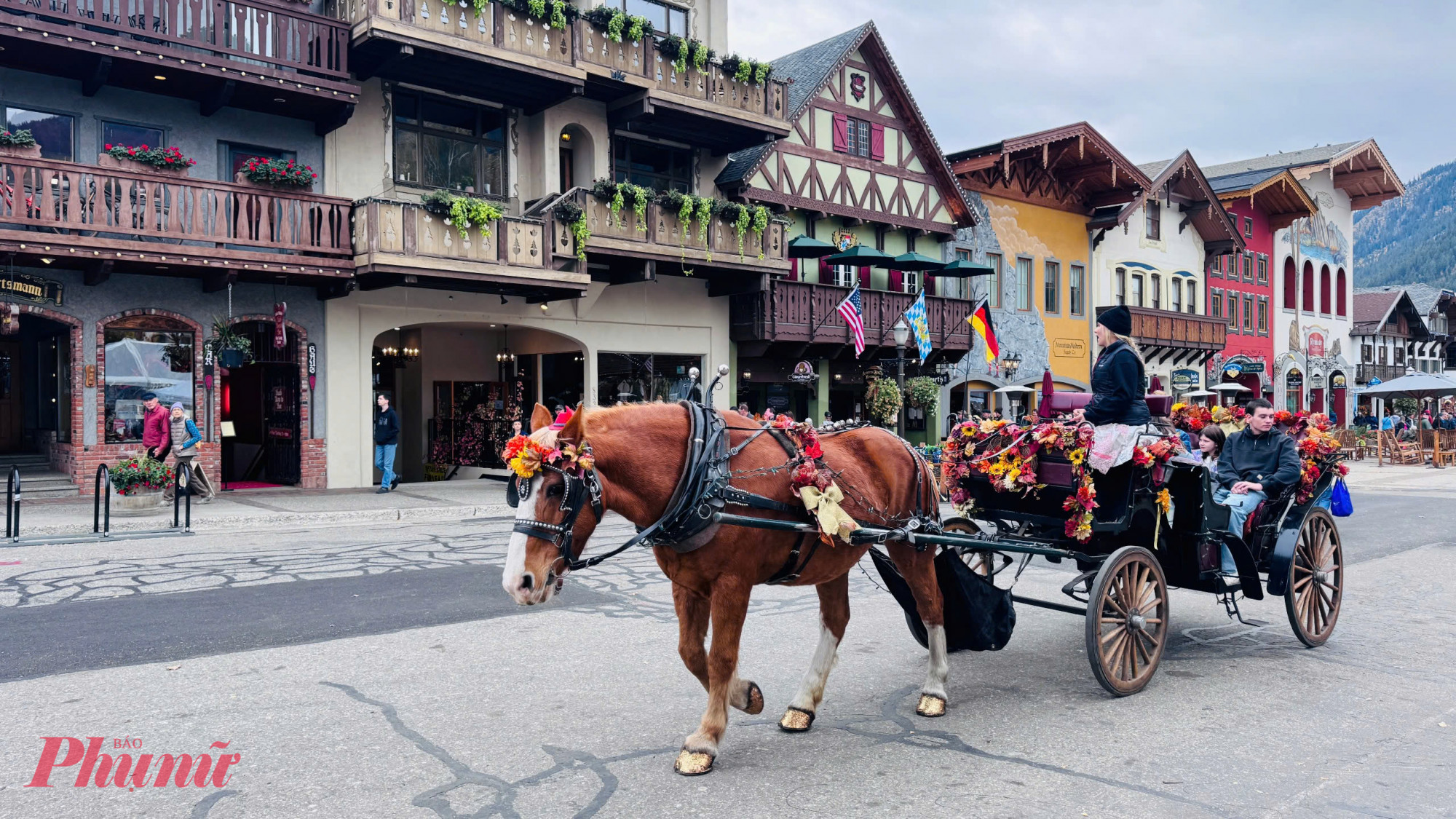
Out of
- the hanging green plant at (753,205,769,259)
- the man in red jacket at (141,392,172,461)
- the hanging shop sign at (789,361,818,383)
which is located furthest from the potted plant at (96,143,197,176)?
the hanging shop sign at (789,361,818,383)

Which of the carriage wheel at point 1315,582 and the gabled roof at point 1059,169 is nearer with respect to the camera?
the carriage wheel at point 1315,582

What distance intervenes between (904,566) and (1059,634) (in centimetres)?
237

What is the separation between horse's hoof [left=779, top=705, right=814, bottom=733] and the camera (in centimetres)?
520

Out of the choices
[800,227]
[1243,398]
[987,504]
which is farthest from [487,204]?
[1243,398]

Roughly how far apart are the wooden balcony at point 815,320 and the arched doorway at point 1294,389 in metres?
24.7

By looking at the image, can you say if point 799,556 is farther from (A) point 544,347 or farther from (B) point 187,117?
(A) point 544,347

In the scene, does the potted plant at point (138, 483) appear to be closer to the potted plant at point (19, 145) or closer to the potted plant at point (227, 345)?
the potted plant at point (227, 345)

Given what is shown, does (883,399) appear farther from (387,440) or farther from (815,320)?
(387,440)

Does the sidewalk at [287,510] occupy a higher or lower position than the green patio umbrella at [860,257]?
lower

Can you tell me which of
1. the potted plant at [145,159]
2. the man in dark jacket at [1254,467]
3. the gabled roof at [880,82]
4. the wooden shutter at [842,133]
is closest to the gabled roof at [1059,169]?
the gabled roof at [880,82]

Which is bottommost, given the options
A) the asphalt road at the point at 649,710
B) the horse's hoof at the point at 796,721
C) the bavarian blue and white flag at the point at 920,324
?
the asphalt road at the point at 649,710

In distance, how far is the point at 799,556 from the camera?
202 inches

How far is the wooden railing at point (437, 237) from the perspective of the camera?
17859mm

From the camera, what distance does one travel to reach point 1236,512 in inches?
272
